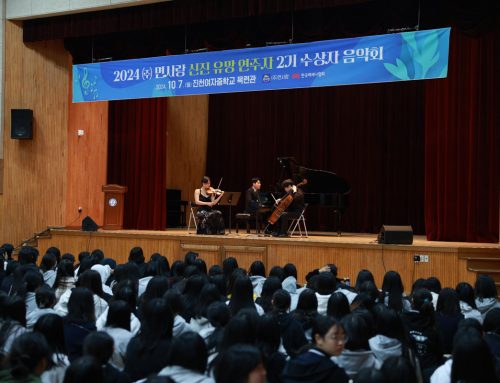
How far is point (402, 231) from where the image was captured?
356 inches

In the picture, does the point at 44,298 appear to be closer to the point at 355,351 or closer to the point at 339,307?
the point at 339,307

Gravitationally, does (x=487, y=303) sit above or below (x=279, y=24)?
below

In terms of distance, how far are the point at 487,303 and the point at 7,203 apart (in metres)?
9.27

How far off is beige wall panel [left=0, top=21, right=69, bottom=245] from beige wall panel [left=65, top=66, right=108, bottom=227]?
15 centimetres

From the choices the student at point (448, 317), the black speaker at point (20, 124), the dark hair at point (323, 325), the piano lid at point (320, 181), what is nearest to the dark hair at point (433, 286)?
the student at point (448, 317)

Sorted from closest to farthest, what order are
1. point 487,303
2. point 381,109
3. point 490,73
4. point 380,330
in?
point 380,330, point 487,303, point 490,73, point 381,109

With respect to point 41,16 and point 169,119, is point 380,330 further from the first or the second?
point 169,119

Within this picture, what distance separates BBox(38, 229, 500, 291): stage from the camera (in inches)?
341

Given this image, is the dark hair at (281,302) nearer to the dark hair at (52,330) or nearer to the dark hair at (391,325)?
the dark hair at (391,325)

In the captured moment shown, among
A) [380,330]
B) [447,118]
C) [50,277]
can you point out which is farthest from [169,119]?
[380,330]

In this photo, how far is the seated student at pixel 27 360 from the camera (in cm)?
269

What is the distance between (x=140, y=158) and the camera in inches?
518

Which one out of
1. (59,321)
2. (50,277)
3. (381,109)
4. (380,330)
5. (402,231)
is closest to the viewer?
(59,321)

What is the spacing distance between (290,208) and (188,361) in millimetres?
8000
